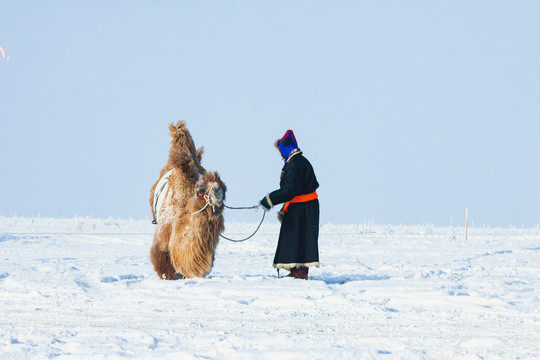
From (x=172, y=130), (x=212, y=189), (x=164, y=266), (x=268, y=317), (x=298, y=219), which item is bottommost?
(x=268, y=317)

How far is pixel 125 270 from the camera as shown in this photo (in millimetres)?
11297

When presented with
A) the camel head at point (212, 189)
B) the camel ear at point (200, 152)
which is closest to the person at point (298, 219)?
the camel head at point (212, 189)

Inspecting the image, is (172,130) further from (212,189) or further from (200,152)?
(212,189)

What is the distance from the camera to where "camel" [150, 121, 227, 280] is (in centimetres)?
838

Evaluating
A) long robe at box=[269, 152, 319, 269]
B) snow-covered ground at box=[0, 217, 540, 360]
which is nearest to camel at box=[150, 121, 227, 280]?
snow-covered ground at box=[0, 217, 540, 360]

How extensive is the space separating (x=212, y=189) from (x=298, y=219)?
58.1 inches

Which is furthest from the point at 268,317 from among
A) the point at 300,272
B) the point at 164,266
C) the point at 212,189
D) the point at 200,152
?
the point at 200,152

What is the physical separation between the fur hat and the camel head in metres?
1.10

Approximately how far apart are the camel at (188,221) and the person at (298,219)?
2.70 ft

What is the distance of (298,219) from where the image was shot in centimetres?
904

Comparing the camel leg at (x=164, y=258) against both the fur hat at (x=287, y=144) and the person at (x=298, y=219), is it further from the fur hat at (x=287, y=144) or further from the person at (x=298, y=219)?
the fur hat at (x=287, y=144)

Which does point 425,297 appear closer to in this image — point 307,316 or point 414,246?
point 307,316

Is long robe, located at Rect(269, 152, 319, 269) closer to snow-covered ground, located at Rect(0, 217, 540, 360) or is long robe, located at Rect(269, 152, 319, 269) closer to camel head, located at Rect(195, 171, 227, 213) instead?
snow-covered ground, located at Rect(0, 217, 540, 360)

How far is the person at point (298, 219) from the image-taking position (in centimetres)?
894
